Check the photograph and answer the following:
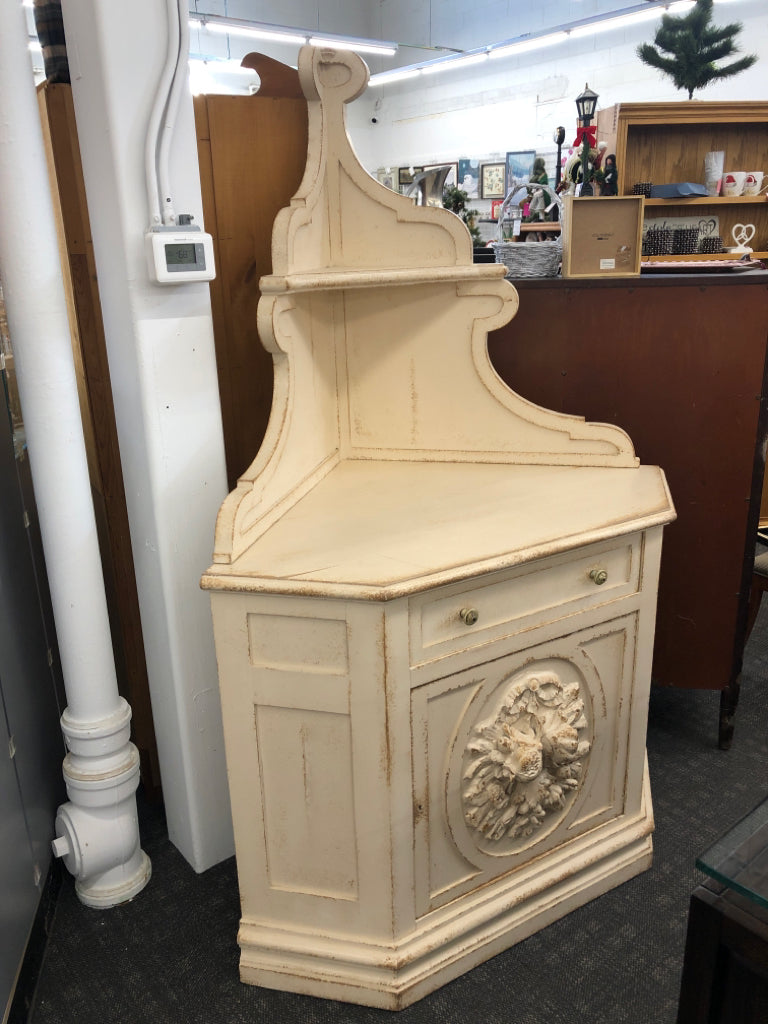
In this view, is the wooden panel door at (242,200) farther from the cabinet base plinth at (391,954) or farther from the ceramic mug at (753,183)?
the ceramic mug at (753,183)

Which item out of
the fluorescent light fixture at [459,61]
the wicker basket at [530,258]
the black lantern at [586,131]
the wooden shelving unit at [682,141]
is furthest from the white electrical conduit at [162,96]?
the fluorescent light fixture at [459,61]

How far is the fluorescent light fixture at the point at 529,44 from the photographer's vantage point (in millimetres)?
6617

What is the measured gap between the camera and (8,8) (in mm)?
1455

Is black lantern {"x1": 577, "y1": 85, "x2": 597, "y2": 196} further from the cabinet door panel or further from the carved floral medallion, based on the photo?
the carved floral medallion

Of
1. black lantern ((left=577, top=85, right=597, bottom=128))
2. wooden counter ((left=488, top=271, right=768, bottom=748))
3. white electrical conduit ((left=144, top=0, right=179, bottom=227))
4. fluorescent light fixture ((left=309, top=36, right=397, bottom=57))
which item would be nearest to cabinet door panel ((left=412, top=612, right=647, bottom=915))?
wooden counter ((left=488, top=271, right=768, bottom=748))

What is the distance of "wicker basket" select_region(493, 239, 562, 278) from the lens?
228cm

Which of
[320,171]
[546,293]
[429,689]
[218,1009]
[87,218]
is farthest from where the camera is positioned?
[546,293]

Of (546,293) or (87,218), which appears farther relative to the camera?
(546,293)

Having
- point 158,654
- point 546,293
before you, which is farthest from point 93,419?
point 546,293

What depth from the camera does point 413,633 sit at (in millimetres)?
1513

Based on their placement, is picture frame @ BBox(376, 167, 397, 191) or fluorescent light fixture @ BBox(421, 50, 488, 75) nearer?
fluorescent light fixture @ BBox(421, 50, 488, 75)

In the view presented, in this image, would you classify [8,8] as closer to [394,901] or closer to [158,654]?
[158,654]

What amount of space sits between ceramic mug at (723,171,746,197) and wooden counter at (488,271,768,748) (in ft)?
7.06

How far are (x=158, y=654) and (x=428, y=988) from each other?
93 centimetres
